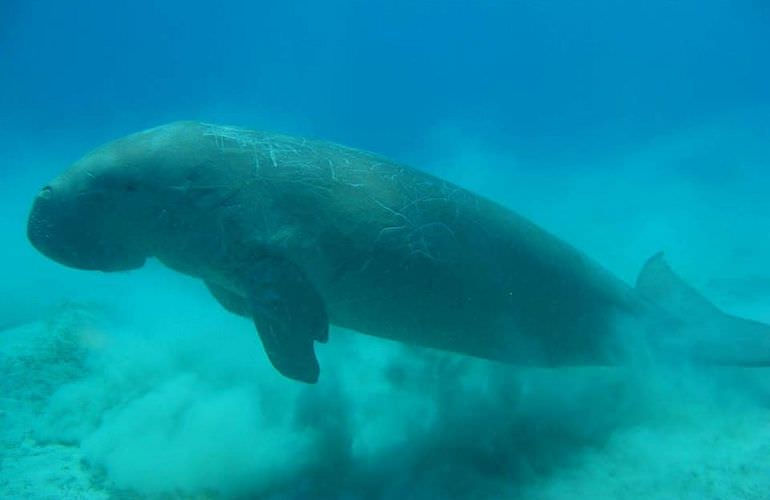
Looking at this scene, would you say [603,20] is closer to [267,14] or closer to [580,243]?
[267,14]

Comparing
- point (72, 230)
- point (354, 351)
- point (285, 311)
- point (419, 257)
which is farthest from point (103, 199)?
point (354, 351)

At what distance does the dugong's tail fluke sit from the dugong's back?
2.08 feet

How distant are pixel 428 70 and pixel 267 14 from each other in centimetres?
3197

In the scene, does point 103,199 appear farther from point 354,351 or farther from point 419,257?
point 354,351

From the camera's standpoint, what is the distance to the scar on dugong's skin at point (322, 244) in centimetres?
426

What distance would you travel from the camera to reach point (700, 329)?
5.48 m

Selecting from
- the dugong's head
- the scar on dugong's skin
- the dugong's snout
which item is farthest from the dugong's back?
the dugong's snout

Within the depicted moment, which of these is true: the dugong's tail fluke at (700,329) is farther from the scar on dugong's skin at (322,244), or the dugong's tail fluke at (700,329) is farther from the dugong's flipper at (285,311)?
the dugong's flipper at (285,311)

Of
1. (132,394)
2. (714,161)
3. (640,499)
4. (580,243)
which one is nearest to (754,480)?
(640,499)

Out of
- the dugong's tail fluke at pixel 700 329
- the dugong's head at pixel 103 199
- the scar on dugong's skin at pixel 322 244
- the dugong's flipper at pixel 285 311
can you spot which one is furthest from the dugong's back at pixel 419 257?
the dugong's tail fluke at pixel 700 329

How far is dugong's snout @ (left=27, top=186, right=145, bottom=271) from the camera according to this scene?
14.0 ft

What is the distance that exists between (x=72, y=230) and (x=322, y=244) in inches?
85.6

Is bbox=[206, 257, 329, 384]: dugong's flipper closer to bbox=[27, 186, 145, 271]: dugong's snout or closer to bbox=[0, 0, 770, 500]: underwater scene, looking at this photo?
bbox=[0, 0, 770, 500]: underwater scene

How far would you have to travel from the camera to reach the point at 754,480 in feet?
12.5
